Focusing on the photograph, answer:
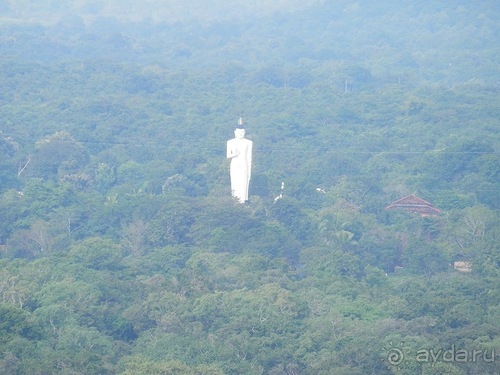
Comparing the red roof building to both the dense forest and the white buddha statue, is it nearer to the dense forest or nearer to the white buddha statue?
the dense forest

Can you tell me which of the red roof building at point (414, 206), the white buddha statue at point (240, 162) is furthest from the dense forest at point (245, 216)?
the white buddha statue at point (240, 162)

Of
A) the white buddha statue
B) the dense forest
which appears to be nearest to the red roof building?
the dense forest

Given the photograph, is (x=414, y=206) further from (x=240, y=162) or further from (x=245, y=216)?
(x=245, y=216)

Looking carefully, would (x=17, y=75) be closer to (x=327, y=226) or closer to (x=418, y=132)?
(x=418, y=132)

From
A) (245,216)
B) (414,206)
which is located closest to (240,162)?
(245,216)

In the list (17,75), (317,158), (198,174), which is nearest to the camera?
(198,174)

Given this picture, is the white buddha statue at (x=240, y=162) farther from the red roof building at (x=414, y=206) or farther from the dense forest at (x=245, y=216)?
the red roof building at (x=414, y=206)

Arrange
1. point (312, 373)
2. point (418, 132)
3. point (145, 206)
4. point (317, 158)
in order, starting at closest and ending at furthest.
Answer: point (312, 373) < point (145, 206) < point (317, 158) < point (418, 132)

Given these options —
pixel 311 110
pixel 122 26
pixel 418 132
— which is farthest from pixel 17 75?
pixel 122 26
